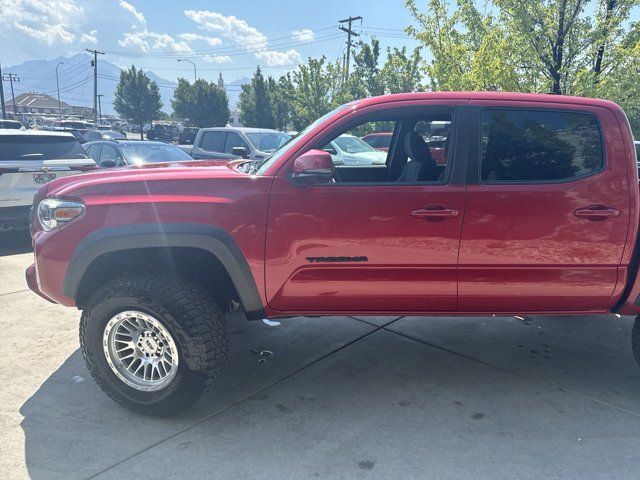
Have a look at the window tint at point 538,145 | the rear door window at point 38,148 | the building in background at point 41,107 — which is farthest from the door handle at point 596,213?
the building in background at point 41,107

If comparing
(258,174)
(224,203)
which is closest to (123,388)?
(224,203)

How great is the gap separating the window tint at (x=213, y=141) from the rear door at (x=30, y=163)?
389 cm

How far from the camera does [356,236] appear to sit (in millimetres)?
2746

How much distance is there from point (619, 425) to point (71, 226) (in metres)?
3.58

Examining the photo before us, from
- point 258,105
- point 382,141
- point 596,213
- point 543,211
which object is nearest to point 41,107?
point 258,105

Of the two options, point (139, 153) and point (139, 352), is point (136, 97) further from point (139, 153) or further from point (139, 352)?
point (139, 352)

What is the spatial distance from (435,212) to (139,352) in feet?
6.70

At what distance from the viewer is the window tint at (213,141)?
1052 centimetres

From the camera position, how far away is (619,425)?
2.86 m

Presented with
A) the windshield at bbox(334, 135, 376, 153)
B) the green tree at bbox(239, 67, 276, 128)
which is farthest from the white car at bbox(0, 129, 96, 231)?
the green tree at bbox(239, 67, 276, 128)

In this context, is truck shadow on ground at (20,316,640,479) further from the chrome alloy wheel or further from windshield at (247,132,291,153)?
windshield at (247,132,291,153)

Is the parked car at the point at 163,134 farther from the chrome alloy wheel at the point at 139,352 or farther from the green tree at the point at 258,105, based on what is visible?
the chrome alloy wheel at the point at 139,352

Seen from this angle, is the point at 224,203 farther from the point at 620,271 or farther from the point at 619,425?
the point at 619,425

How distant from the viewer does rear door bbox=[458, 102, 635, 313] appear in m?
2.74
